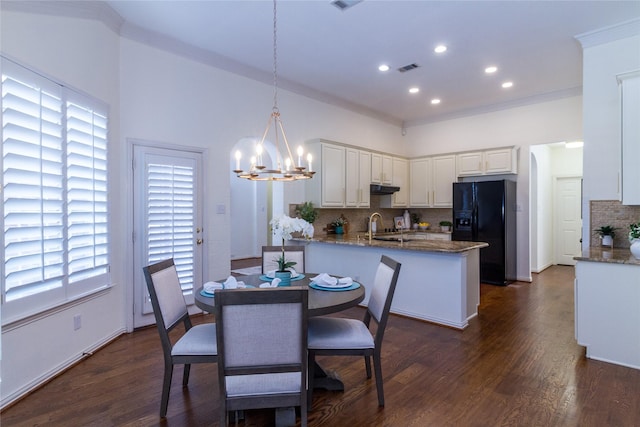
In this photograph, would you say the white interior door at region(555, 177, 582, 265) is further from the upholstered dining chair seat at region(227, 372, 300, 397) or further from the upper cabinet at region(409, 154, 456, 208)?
the upholstered dining chair seat at region(227, 372, 300, 397)

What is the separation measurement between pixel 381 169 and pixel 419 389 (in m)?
4.19

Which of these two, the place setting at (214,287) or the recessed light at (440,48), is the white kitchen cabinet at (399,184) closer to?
the recessed light at (440,48)

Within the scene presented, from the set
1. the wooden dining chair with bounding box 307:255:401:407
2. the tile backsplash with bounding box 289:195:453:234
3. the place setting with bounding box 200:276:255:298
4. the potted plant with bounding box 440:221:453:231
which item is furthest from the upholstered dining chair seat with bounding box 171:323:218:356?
the potted plant with bounding box 440:221:453:231

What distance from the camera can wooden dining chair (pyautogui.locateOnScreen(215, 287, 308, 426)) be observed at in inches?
63.7

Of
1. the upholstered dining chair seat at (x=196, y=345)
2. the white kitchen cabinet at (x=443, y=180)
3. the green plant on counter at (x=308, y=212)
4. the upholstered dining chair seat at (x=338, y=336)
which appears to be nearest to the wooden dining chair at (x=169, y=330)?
the upholstered dining chair seat at (x=196, y=345)

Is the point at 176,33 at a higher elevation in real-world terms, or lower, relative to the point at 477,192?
higher

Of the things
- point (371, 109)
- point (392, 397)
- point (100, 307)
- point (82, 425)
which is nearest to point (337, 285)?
point (392, 397)

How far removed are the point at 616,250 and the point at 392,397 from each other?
9.00ft

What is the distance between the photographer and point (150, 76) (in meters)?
3.72

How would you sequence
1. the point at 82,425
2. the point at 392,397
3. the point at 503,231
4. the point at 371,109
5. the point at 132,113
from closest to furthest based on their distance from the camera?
the point at 82,425, the point at 392,397, the point at 132,113, the point at 503,231, the point at 371,109

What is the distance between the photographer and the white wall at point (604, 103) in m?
3.44

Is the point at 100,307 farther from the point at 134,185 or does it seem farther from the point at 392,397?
the point at 392,397

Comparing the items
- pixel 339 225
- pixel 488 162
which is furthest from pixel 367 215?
pixel 488 162

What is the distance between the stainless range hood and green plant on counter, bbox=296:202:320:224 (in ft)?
4.40
